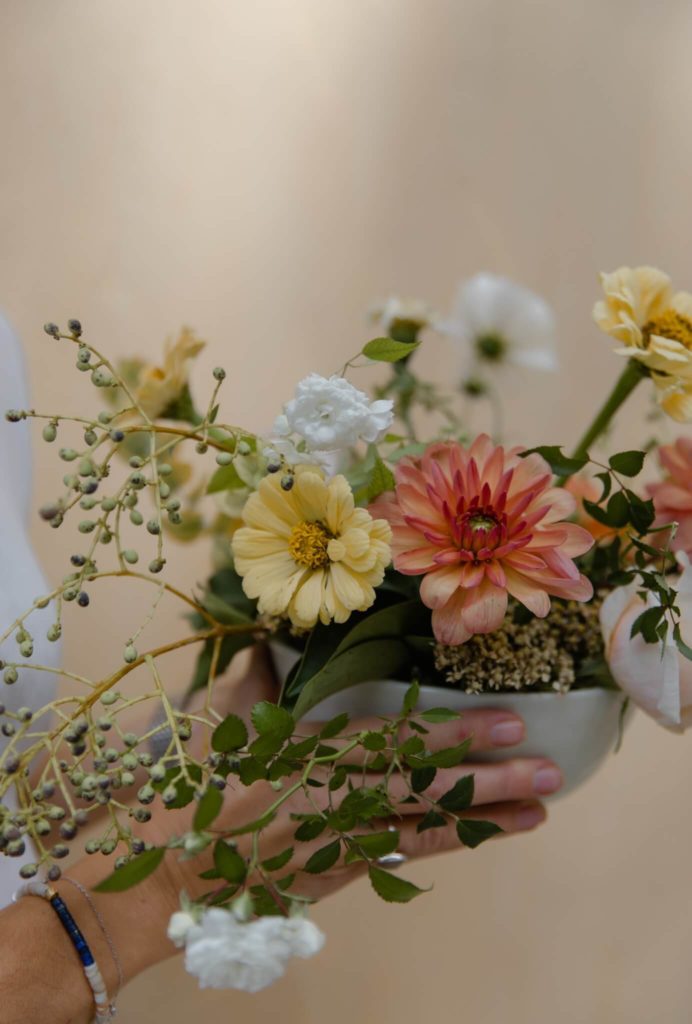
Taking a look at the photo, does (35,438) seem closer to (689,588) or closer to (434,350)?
(434,350)

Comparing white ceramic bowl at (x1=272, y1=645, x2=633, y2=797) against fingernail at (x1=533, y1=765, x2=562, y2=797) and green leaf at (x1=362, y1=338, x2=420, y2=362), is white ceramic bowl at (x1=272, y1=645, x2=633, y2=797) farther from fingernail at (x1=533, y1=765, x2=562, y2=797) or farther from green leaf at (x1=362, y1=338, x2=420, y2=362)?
green leaf at (x1=362, y1=338, x2=420, y2=362)

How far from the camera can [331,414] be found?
0.39 metres

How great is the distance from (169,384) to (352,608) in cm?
27

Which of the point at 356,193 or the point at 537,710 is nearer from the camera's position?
the point at 537,710

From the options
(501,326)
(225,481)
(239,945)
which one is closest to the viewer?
(239,945)

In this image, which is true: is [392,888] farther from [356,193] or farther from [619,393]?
[356,193]

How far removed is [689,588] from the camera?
0.46 metres

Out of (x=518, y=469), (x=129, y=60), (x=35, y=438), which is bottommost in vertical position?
(x=35, y=438)

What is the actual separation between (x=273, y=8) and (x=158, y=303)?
336 millimetres

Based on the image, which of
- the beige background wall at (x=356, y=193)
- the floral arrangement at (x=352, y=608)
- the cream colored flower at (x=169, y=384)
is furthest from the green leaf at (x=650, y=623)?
the beige background wall at (x=356, y=193)

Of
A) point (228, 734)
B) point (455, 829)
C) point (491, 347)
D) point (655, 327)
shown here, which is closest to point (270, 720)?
point (228, 734)

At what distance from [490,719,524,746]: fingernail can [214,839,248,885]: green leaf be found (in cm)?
23

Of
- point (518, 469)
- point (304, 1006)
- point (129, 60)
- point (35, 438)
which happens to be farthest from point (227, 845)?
point (129, 60)

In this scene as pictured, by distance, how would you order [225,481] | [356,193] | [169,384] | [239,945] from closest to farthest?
[239,945] < [225,481] < [169,384] < [356,193]
